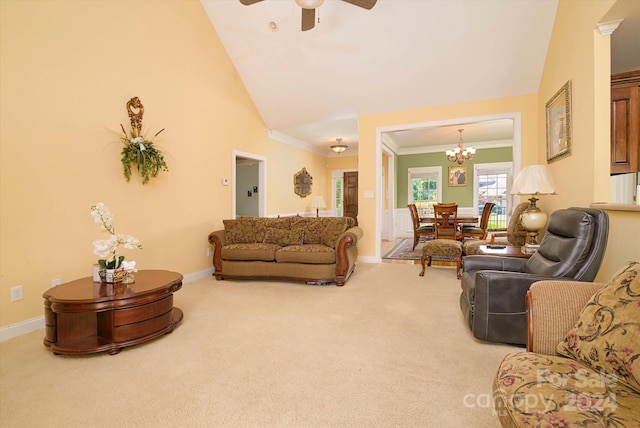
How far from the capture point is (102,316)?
7.41ft

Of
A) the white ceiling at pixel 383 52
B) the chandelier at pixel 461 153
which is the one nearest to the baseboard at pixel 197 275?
the white ceiling at pixel 383 52

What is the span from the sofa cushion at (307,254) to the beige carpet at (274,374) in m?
0.91

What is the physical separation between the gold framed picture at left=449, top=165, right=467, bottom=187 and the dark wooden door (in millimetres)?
2683

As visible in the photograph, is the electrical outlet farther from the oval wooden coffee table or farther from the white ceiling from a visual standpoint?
the white ceiling

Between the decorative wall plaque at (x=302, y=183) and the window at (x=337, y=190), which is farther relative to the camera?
the window at (x=337, y=190)

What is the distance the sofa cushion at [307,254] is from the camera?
3.92m

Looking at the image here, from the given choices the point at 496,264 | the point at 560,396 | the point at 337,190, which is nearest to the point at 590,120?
the point at 496,264

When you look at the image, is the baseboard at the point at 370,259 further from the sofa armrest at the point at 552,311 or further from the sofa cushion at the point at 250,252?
the sofa armrest at the point at 552,311

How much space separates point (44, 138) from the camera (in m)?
2.73

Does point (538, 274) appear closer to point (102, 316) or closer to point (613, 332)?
point (613, 332)

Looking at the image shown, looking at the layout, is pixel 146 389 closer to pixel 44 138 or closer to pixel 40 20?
pixel 44 138

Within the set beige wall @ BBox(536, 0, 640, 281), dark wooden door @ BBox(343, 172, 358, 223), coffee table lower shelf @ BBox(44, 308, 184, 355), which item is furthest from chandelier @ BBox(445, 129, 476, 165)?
coffee table lower shelf @ BBox(44, 308, 184, 355)

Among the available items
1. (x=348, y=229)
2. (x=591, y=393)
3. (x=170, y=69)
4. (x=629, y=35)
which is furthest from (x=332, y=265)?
(x=629, y=35)

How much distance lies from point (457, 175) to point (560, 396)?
27.1 ft
